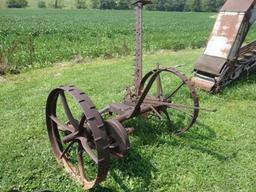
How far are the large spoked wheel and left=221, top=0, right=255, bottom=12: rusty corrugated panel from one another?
2.14 meters

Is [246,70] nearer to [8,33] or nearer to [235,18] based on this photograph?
[235,18]

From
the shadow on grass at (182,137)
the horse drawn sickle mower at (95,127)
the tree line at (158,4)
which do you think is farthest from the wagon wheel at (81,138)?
the tree line at (158,4)

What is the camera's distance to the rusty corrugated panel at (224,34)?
743 cm

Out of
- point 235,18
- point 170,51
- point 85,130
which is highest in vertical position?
point 235,18

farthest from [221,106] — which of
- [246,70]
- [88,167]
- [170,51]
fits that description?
[170,51]

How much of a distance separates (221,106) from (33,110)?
388 cm

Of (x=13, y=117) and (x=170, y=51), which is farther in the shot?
(x=170, y=51)

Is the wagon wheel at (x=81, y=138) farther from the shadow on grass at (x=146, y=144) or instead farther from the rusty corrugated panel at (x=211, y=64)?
the rusty corrugated panel at (x=211, y=64)

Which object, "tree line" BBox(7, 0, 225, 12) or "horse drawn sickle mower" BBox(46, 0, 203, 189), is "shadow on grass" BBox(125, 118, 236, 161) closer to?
"horse drawn sickle mower" BBox(46, 0, 203, 189)

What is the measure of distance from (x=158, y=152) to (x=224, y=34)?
4083 millimetres

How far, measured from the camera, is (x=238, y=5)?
7.64 metres

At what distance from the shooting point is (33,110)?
20.7 ft

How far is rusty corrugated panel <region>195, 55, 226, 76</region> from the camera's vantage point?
7.37 m

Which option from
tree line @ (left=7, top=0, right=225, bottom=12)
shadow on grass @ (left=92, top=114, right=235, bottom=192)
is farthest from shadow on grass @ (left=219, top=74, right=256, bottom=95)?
tree line @ (left=7, top=0, right=225, bottom=12)
